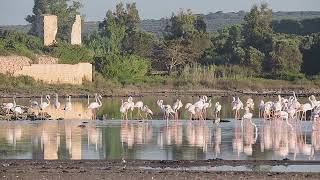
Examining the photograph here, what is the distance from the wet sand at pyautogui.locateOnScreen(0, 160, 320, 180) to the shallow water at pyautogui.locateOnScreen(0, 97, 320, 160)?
99cm

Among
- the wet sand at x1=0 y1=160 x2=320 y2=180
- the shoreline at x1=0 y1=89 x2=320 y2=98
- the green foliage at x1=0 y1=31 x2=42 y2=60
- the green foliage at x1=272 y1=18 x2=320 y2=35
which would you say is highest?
the green foliage at x1=272 y1=18 x2=320 y2=35

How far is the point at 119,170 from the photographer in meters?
17.2

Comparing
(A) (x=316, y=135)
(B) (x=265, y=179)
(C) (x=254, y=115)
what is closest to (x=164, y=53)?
(C) (x=254, y=115)

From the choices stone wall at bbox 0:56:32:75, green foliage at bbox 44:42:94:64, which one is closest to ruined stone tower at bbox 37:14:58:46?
green foliage at bbox 44:42:94:64

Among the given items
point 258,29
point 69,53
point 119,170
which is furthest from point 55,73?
point 119,170

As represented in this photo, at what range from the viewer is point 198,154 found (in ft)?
65.9

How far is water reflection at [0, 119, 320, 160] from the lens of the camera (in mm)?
20078

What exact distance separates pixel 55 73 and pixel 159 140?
33.8 meters

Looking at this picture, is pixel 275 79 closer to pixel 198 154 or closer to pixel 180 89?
pixel 180 89

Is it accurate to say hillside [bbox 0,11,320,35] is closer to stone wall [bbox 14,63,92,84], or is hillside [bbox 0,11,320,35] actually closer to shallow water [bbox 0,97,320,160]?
stone wall [bbox 14,63,92,84]

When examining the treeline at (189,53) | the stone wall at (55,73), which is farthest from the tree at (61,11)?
the stone wall at (55,73)

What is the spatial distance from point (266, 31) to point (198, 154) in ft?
205

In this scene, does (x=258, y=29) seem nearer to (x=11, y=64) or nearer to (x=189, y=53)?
(x=189, y=53)

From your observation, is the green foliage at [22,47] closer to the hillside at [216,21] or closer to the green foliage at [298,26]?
the green foliage at [298,26]
